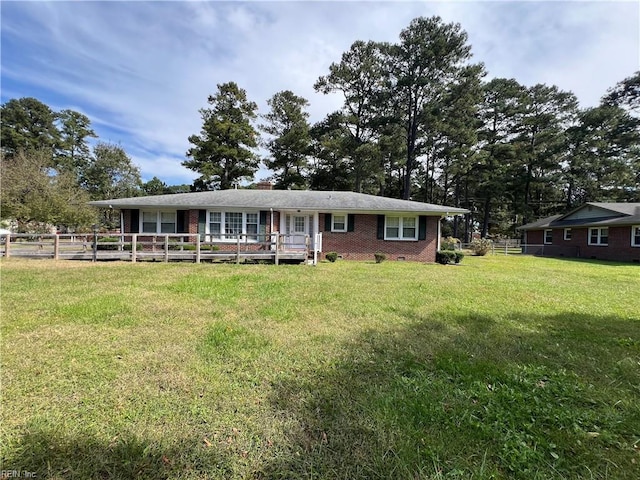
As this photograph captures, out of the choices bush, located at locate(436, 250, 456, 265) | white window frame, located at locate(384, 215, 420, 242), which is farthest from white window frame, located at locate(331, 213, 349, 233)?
bush, located at locate(436, 250, 456, 265)

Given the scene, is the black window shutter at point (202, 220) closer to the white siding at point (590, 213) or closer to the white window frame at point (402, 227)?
the white window frame at point (402, 227)

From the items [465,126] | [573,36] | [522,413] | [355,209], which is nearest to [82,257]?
[355,209]

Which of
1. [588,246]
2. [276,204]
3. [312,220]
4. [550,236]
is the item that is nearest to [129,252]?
[276,204]

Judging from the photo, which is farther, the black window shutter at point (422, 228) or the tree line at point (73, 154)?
the tree line at point (73, 154)

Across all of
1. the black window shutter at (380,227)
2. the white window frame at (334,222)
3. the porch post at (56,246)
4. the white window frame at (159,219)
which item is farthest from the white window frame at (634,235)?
the porch post at (56,246)

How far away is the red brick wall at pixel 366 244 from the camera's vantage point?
1495 cm

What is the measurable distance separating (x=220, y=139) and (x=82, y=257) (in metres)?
22.1

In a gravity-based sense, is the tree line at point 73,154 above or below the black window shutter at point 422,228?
above

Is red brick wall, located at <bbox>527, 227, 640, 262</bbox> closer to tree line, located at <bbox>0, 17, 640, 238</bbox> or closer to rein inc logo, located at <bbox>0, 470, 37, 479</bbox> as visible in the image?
tree line, located at <bbox>0, 17, 640, 238</bbox>

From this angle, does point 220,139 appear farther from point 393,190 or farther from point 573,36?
point 573,36

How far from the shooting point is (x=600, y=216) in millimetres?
20812

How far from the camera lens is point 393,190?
123 feet

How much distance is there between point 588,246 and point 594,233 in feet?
3.16

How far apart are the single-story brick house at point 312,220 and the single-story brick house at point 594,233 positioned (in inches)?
483
